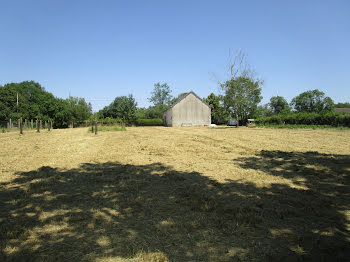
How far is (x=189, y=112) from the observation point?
1764 inches

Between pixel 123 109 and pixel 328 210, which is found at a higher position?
pixel 123 109

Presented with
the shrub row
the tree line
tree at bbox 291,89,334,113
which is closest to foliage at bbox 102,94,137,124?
the tree line

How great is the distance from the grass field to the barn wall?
38121 millimetres

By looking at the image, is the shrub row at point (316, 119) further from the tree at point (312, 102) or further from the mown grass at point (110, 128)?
the tree at point (312, 102)

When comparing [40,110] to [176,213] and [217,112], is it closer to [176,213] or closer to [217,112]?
[217,112]

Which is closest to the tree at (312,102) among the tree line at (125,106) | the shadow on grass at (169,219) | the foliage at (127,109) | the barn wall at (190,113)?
the tree line at (125,106)

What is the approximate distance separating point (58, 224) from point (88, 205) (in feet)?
2.16

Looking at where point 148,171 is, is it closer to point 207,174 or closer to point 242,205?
point 207,174

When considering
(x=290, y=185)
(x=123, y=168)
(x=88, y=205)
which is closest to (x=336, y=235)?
(x=290, y=185)

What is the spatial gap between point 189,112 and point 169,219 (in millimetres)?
42258

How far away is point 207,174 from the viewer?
5340 mm

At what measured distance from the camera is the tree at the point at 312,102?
73.2 metres

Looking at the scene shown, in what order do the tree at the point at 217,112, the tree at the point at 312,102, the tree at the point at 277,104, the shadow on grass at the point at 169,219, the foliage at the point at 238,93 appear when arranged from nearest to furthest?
the shadow on grass at the point at 169,219
the foliage at the point at 238,93
the tree at the point at 217,112
the tree at the point at 312,102
the tree at the point at 277,104

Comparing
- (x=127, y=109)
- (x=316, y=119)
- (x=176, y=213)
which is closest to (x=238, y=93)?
(x=316, y=119)
